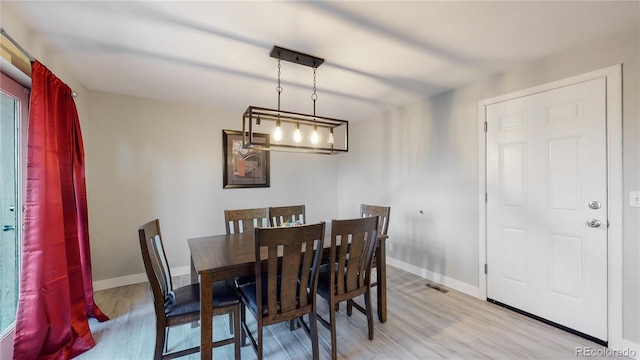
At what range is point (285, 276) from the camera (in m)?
1.66

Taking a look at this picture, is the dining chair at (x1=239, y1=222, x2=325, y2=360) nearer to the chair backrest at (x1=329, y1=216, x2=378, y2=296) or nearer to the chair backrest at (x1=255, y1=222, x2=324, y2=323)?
the chair backrest at (x1=255, y1=222, x2=324, y2=323)

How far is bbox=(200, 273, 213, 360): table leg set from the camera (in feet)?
5.23

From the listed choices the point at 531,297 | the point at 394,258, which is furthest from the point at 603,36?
the point at 394,258

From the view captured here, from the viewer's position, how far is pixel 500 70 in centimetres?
258

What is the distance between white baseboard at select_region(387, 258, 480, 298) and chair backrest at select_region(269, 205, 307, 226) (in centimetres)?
175

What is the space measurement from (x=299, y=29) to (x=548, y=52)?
7.18 ft

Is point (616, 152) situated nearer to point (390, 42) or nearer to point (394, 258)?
point (390, 42)

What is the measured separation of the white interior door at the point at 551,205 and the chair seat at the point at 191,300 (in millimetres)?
2645

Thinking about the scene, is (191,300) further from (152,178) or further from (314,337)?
(152,178)

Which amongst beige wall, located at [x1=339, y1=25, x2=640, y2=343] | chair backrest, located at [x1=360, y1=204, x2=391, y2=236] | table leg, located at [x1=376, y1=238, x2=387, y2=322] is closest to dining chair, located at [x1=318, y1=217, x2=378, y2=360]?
table leg, located at [x1=376, y1=238, x2=387, y2=322]

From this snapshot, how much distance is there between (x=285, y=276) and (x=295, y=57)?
5.86 feet

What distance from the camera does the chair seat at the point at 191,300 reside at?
1681mm

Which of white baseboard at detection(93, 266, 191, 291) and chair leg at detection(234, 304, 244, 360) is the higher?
chair leg at detection(234, 304, 244, 360)

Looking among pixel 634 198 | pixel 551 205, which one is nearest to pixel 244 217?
pixel 551 205
